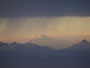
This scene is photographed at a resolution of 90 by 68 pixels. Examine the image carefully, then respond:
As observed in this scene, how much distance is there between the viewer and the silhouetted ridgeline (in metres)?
6.43

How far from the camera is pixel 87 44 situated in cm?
641

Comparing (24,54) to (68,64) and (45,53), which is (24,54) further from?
(68,64)

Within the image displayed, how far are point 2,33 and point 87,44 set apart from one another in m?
2.33

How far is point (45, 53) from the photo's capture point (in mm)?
6480

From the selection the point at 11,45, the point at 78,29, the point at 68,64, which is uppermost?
the point at 78,29

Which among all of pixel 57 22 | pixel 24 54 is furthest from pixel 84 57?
pixel 24 54

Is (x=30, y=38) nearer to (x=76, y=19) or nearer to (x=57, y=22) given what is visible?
(x=57, y=22)

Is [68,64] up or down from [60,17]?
down

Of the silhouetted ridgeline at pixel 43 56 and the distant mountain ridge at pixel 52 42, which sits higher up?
the distant mountain ridge at pixel 52 42

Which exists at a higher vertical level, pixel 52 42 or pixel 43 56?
pixel 52 42

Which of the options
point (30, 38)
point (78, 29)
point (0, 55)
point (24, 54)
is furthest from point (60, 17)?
point (0, 55)

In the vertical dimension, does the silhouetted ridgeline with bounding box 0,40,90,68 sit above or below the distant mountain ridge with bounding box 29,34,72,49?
below

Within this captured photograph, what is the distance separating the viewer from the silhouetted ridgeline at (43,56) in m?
6.43

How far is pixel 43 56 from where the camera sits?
6477mm
